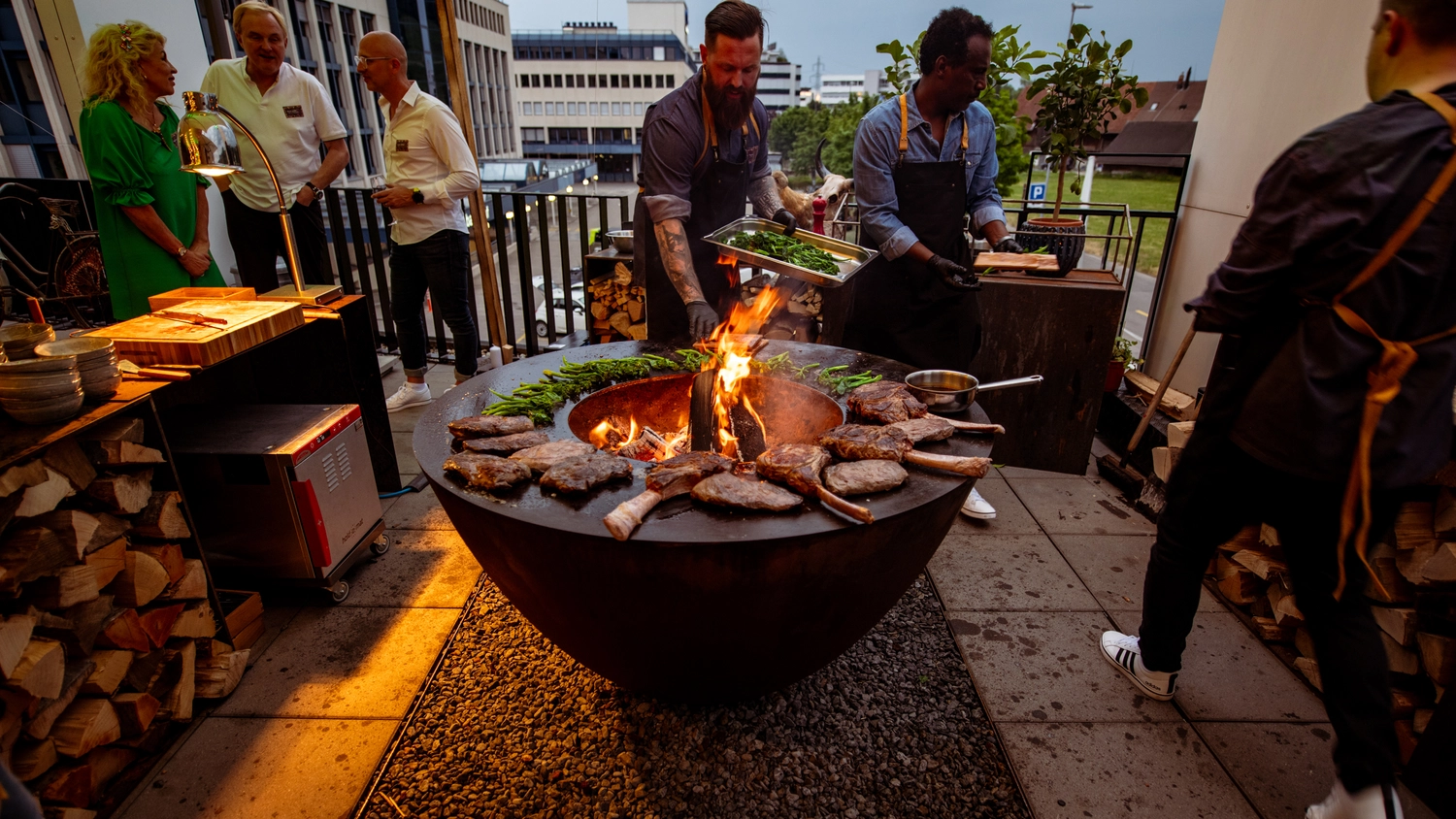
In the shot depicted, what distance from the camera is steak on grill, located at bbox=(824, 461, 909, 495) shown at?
1867 millimetres

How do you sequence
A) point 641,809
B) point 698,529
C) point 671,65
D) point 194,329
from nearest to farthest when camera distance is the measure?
point 698,529 < point 641,809 < point 194,329 < point 671,65

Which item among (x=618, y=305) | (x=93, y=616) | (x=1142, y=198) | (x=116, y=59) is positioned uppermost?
(x=116, y=59)

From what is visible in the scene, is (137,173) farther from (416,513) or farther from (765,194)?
(765,194)

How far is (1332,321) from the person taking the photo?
1.77m

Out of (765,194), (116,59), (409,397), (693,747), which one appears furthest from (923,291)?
(116,59)

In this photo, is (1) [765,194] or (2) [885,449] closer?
(2) [885,449]

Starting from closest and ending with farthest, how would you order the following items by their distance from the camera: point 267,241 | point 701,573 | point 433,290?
point 701,573 → point 267,241 → point 433,290

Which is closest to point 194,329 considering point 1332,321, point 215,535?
point 215,535

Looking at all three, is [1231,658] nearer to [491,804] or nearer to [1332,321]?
[1332,321]

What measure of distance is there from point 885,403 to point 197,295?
131 inches

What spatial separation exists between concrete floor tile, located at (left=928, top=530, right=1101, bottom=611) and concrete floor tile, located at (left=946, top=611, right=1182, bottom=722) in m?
0.08

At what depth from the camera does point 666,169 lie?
331cm

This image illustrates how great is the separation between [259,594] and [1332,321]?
3985 millimetres

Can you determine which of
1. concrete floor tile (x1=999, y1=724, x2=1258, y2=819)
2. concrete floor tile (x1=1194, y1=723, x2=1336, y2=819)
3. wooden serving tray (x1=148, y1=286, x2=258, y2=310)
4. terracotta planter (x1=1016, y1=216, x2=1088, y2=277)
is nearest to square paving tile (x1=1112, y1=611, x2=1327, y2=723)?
concrete floor tile (x1=1194, y1=723, x2=1336, y2=819)
